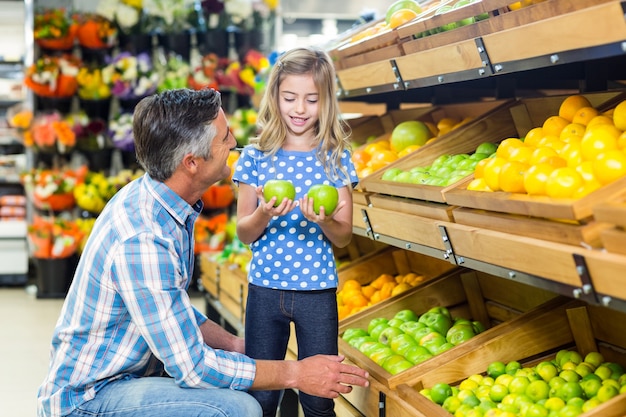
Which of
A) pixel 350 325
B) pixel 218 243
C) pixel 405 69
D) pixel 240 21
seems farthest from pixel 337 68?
pixel 240 21

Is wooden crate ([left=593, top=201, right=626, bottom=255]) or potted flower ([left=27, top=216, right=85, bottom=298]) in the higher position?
wooden crate ([left=593, top=201, right=626, bottom=255])

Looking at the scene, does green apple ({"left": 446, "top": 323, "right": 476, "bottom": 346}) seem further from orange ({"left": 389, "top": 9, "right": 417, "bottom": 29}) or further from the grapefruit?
orange ({"left": 389, "top": 9, "right": 417, "bottom": 29})

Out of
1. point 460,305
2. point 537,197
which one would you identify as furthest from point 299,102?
point 460,305

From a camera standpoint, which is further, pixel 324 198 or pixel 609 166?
pixel 324 198

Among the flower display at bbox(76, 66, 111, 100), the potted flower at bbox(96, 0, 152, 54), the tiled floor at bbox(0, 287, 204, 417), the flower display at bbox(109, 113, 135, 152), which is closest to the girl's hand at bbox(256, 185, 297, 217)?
the tiled floor at bbox(0, 287, 204, 417)

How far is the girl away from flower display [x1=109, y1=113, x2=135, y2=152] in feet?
15.9

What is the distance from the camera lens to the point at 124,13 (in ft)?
24.9

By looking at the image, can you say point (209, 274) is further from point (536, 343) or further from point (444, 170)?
point (536, 343)

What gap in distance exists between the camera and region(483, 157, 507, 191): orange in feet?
7.15

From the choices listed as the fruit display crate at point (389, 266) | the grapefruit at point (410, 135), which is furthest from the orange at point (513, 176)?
the fruit display crate at point (389, 266)

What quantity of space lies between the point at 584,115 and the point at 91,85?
593 centimetres

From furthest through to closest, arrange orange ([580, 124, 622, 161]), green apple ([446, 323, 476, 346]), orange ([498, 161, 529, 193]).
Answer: green apple ([446, 323, 476, 346]) → orange ([498, 161, 529, 193]) → orange ([580, 124, 622, 161])

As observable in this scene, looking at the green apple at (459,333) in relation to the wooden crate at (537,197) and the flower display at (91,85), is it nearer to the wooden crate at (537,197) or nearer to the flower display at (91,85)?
the wooden crate at (537,197)

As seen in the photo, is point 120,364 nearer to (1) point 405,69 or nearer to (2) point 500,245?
(2) point 500,245
